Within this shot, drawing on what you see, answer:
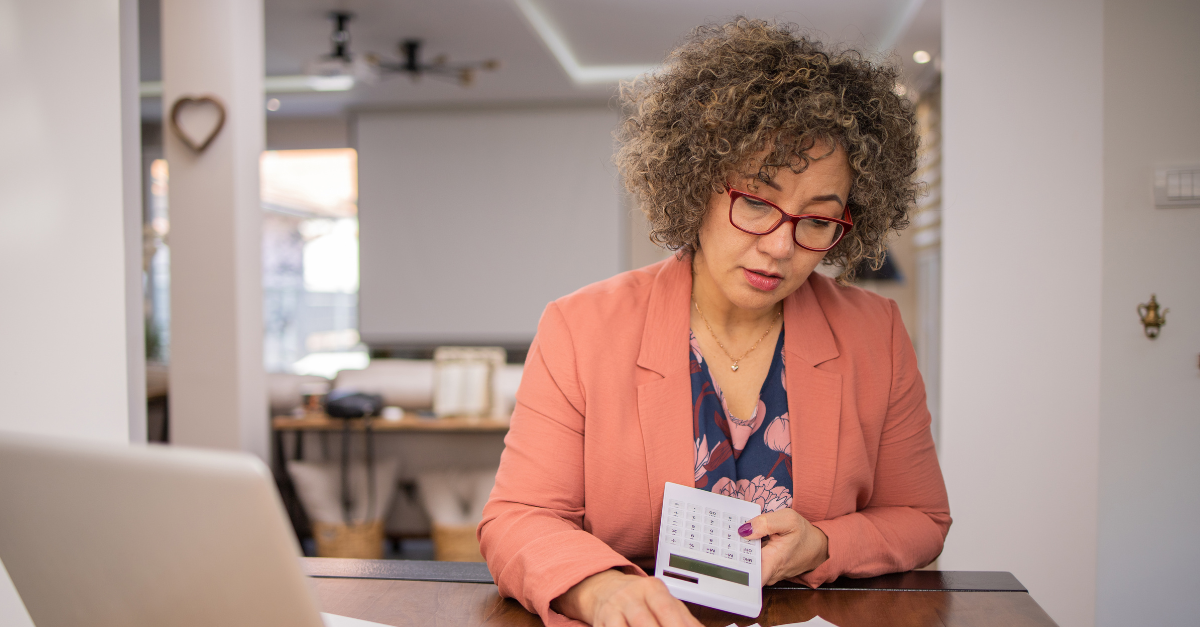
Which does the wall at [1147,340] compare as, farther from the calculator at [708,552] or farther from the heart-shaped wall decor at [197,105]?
the heart-shaped wall decor at [197,105]

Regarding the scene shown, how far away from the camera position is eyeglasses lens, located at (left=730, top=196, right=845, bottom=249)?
1000 mm

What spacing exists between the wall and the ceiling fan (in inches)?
132

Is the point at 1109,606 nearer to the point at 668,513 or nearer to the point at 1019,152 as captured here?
the point at 1019,152

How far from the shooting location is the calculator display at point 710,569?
0.85 meters

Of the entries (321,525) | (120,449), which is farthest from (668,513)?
(321,525)

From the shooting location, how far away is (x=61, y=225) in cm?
108

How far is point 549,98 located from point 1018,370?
4471 millimetres

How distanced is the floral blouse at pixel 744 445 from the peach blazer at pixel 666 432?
47 millimetres

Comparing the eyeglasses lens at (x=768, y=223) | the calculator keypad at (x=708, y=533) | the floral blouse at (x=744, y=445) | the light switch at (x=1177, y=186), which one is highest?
the light switch at (x=1177, y=186)

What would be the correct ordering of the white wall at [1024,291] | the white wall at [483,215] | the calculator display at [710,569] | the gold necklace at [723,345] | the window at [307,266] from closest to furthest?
the calculator display at [710,569] < the gold necklace at [723,345] < the white wall at [1024,291] < the white wall at [483,215] < the window at [307,266]

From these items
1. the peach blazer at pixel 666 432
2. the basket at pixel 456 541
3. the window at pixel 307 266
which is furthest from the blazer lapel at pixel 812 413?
the window at pixel 307 266

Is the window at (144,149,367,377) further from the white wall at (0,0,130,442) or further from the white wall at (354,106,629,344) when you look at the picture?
the white wall at (0,0,130,442)

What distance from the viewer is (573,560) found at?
2.74 ft

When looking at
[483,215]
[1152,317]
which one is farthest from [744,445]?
[483,215]
